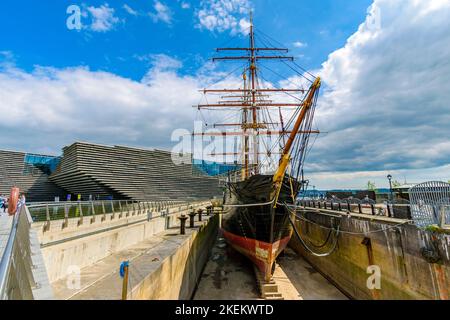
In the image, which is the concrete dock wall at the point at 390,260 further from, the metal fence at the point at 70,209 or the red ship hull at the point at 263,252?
the metal fence at the point at 70,209

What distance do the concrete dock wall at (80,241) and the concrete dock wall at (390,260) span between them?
9968 millimetres

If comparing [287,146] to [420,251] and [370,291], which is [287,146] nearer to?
[420,251]

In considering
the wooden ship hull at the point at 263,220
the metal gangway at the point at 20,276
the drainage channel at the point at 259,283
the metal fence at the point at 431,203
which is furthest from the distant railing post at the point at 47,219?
the metal fence at the point at 431,203

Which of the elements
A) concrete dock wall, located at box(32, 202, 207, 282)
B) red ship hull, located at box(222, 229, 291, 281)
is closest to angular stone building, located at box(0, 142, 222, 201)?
concrete dock wall, located at box(32, 202, 207, 282)

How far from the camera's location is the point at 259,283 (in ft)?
33.6

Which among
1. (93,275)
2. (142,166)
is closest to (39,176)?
(142,166)

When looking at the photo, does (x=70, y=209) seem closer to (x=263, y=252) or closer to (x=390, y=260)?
(x=263, y=252)

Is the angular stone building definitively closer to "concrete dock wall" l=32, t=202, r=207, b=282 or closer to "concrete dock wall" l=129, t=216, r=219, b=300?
"concrete dock wall" l=32, t=202, r=207, b=282

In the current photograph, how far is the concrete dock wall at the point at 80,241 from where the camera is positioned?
591 cm

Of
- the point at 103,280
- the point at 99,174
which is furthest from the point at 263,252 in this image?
the point at 99,174

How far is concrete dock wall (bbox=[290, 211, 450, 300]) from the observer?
596cm
